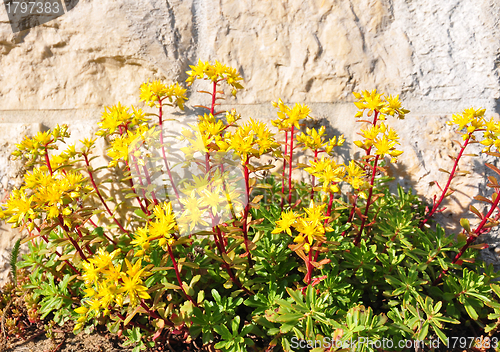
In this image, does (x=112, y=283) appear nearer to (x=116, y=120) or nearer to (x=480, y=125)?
(x=116, y=120)

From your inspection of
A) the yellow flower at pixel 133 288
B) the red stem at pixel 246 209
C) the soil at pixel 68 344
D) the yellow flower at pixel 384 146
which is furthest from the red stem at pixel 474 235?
the soil at pixel 68 344

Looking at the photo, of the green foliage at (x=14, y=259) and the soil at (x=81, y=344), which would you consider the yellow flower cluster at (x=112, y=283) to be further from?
the green foliage at (x=14, y=259)

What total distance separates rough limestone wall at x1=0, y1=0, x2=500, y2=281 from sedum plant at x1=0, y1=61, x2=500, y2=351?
0.20 meters

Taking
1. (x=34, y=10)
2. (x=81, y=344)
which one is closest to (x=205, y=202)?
(x=81, y=344)

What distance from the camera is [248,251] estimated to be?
1.77 metres

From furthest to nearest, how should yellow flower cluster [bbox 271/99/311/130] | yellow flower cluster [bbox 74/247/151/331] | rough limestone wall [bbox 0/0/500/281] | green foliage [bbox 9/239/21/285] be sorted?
green foliage [bbox 9/239/21/285], rough limestone wall [bbox 0/0/500/281], yellow flower cluster [bbox 271/99/311/130], yellow flower cluster [bbox 74/247/151/331]

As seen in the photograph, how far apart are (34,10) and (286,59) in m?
1.74

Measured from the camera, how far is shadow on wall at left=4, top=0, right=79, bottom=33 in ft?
6.86

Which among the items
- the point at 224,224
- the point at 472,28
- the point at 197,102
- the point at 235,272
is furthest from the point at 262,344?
the point at 472,28

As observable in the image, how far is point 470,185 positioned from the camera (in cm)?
212

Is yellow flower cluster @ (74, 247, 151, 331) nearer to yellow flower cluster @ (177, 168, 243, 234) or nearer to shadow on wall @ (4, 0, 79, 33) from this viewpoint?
yellow flower cluster @ (177, 168, 243, 234)

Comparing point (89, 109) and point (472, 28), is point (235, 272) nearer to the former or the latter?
point (89, 109)

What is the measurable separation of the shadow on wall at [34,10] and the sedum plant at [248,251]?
2.70ft

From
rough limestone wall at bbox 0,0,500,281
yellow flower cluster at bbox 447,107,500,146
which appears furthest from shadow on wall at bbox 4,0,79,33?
yellow flower cluster at bbox 447,107,500,146
